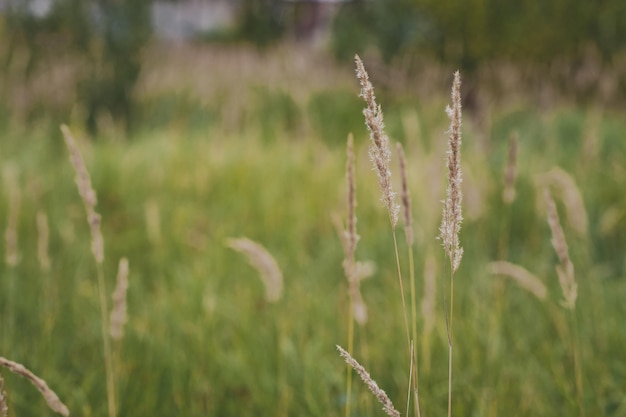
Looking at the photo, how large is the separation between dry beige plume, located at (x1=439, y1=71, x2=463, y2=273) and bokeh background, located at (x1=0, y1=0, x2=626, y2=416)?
9.7 inches

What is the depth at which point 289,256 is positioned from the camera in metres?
3.13

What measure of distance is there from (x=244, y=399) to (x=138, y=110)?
6017 millimetres

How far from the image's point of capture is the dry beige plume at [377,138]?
2.41ft

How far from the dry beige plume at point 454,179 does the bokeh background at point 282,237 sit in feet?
0.81

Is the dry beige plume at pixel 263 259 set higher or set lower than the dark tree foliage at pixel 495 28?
lower

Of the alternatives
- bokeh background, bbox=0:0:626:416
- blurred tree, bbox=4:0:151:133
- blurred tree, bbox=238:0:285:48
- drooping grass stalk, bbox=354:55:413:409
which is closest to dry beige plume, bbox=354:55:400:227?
drooping grass stalk, bbox=354:55:413:409

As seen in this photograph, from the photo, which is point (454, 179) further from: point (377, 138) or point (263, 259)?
point (263, 259)

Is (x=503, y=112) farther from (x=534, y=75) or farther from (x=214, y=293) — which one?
(x=214, y=293)

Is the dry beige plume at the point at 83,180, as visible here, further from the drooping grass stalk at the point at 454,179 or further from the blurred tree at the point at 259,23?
the blurred tree at the point at 259,23

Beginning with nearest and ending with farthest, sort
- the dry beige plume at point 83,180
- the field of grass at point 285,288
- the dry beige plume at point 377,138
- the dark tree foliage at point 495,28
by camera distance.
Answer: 1. the dry beige plume at point 377,138
2. the dry beige plume at point 83,180
3. the field of grass at point 285,288
4. the dark tree foliage at point 495,28

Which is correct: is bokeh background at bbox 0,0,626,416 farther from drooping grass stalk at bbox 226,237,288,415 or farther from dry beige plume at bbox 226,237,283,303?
dry beige plume at bbox 226,237,283,303

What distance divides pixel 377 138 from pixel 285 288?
76.2 inches

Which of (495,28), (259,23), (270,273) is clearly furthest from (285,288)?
(259,23)

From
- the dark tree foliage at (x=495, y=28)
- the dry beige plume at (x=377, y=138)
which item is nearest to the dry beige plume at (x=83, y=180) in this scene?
the dry beige plume at (x=377, y=138)
